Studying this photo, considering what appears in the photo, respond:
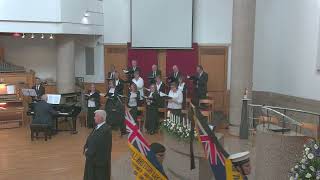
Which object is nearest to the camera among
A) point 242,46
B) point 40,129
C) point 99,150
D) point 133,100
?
point 99,150

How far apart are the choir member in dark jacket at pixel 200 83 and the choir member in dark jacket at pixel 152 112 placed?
77.8 inches

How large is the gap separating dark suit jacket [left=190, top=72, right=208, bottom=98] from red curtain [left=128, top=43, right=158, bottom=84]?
272 cm

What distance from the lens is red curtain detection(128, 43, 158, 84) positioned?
18.2 meters

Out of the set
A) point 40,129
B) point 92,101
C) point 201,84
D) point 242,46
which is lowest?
point 40,129

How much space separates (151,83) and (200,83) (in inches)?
76.0

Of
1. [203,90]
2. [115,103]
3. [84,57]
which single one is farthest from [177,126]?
[84,57]

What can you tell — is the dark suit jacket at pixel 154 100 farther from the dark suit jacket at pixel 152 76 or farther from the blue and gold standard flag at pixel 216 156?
the blue and gold standard flag at pixel 216 156

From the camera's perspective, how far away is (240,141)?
44.2ft

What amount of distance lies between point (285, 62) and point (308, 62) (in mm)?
1669

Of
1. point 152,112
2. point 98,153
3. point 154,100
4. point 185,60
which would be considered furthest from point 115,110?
point 98,153

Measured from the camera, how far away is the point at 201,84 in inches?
639

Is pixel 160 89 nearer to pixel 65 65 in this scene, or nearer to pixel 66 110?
pixel 66 110

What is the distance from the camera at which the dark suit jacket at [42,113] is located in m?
13.5

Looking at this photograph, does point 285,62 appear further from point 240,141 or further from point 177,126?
point 177,126
